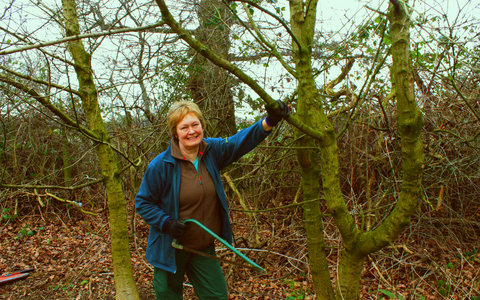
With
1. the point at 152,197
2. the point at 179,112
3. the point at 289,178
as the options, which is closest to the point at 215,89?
the point at 289,178

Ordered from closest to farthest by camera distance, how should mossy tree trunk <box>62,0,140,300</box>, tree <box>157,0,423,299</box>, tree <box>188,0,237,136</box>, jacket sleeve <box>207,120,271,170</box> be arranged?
tree <box>157,0,423,299</box> < jacket sleeve <box>207,120,271,170</box> < mossy tree trunk <box>62,0,140,300</box> < tree <box>188,0,237,136</box>

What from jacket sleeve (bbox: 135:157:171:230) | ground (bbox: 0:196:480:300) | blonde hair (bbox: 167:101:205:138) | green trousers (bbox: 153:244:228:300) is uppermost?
blonde hair (bbox: 167:101:205:138)

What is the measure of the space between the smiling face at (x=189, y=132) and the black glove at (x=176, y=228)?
0.55 meters

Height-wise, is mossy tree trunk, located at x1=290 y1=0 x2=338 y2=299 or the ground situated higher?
mossy tree trunk, located at x1=290 y1=0 x2=338 y2=299

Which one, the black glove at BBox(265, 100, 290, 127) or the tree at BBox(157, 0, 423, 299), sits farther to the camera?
the black glove at BBox(265, 100, 290, 127)

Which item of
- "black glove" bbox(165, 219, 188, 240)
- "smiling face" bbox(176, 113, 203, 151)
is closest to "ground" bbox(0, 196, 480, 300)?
"black glove" bbox(165, 219, 188, 240)

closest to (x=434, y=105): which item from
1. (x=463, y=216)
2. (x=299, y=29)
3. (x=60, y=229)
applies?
(x=463, y=216)

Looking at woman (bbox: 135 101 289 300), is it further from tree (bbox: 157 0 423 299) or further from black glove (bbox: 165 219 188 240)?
tree (bbox: 157 0 423 299)

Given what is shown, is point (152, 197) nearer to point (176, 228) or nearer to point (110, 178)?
point (176, 228)

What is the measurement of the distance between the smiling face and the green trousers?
0.78m

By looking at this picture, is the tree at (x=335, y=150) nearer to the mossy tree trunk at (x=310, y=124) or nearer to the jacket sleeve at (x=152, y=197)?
the mossy tree trunk at (x=310, y=124)

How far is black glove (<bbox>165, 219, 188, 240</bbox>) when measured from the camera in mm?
2213

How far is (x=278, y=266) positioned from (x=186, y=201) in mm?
2834

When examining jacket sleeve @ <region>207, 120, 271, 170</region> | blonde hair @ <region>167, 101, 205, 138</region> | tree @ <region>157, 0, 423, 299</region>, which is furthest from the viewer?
blonde hair @ <region>167, 101, 205, 138</region>
